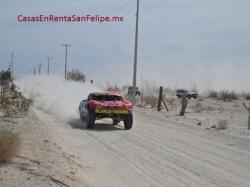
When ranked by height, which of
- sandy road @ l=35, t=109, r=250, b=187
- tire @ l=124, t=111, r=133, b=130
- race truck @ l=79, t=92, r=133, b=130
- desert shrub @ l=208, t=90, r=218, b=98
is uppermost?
race truck @ l=79, t=92, r=133, b=130

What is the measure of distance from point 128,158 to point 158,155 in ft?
3.66

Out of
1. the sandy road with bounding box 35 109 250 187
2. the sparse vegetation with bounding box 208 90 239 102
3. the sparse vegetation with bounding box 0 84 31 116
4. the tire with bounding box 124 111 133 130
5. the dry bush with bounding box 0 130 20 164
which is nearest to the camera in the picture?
the dry bush with bounding box 0 130 20 164

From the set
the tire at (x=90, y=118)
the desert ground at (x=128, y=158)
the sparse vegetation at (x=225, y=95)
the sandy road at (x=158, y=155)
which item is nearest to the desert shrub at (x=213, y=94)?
the sparse vegetation at (x=225, y=95)

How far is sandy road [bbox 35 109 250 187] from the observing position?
12.9 meters

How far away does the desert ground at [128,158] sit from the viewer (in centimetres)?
1190

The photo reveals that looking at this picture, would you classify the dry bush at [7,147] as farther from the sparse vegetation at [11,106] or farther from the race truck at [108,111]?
the sparse vegetation at [11,106]

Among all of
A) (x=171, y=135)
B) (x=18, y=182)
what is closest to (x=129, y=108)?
(x=171, y=135)

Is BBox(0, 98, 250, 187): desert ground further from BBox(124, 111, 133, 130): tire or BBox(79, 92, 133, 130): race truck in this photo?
BBox(79, 92, 133, 130): race truck

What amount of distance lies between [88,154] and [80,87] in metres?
28.7

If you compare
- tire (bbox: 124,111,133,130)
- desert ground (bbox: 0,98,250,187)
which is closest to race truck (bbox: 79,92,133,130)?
tire (bbox: 124,111,133,130)

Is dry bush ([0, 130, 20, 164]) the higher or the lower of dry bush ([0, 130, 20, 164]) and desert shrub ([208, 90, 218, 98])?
the higher

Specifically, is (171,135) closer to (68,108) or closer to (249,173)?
(249,173)

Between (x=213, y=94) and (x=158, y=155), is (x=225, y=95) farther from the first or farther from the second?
(x=158, y=155)

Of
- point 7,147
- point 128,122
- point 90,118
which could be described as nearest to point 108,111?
point 90,118
